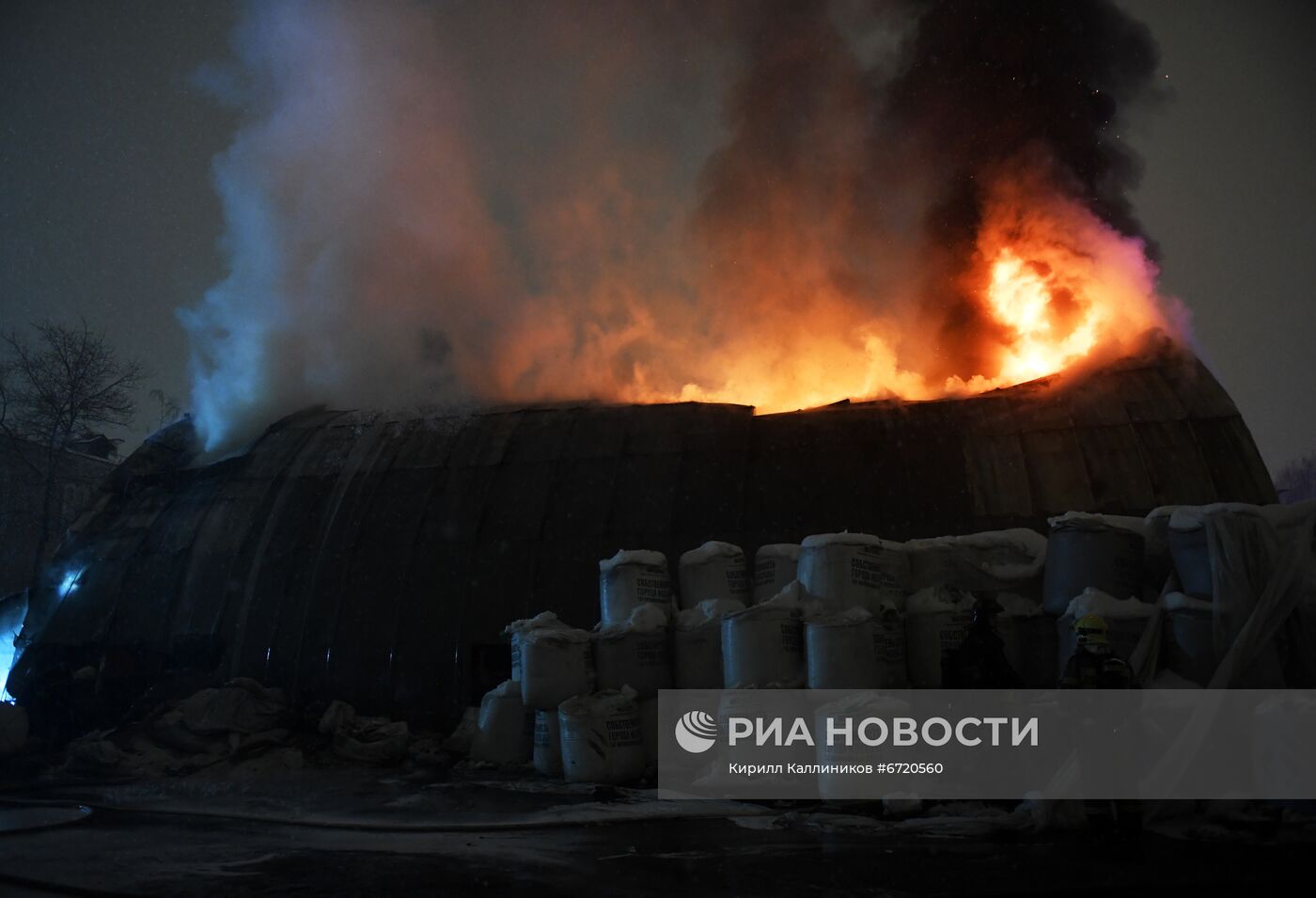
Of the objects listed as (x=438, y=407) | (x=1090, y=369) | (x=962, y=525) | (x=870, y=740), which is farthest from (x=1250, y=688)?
(x=438, y=407)

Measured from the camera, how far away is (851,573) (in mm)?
8312

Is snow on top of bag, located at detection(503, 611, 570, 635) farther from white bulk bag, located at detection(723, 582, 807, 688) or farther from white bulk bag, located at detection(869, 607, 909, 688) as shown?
white bulk bag, located at detection(869, 607, 909, 688)

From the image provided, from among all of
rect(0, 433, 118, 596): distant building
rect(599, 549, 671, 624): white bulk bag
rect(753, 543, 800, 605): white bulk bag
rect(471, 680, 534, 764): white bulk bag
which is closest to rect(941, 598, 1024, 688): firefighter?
rect(753, 543, 800, 605): white bulk bag

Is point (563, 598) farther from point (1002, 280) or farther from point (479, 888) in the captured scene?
point (1002, 280)

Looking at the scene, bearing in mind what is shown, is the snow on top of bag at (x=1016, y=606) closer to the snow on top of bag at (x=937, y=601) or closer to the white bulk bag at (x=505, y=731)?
the snow on top of bag at (x=937, y=601)

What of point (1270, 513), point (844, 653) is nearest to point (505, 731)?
point (844, 653)

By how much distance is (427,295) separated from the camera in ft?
56.1

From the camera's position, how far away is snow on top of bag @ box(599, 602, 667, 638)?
360 inches

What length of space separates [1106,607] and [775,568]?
312cm

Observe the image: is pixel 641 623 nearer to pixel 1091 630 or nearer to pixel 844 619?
pixel 844 619

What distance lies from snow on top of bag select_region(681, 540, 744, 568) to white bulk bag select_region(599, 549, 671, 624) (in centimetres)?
33

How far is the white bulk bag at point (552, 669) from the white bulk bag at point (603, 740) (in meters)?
0.27

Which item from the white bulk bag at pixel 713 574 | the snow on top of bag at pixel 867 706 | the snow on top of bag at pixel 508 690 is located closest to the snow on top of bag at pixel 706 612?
the white bulk bag at pixel 713 574

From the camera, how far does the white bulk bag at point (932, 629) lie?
795 centimetres
